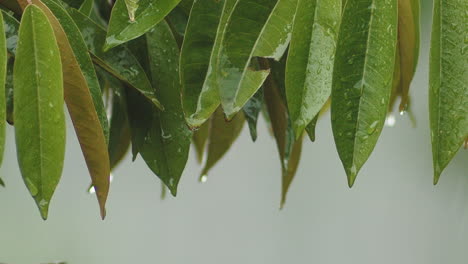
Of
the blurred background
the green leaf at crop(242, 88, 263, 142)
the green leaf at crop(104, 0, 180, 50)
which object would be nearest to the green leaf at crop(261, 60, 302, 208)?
the green leaf at crop(242, 88, 263, 142)

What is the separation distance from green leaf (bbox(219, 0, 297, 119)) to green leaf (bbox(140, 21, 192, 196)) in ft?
0.27

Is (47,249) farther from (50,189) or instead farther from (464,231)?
(50,189)

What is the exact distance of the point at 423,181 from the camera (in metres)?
1.92

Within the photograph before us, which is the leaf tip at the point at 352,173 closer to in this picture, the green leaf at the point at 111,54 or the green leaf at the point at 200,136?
the green leaf at the point at 111,54

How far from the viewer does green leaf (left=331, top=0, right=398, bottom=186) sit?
34 centimetres

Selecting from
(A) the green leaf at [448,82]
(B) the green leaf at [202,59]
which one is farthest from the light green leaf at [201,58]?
(A) the green leaf at [448,82]

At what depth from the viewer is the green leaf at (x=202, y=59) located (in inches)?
14.2

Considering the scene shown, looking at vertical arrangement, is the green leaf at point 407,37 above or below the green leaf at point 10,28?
below

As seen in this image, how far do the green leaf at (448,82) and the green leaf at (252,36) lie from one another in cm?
7

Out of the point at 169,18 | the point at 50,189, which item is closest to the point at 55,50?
the point at 50,189

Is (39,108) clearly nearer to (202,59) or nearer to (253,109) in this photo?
(202,59)

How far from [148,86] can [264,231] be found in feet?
4.88

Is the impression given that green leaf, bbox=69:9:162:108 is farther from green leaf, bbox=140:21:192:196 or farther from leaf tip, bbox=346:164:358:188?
leaf tip, bbox=346:164:358:188

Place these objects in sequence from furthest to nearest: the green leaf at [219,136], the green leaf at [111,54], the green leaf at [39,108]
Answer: the green leaf at [219,136] → the green leaf at [111,54] → the green leaf at [39,108]
